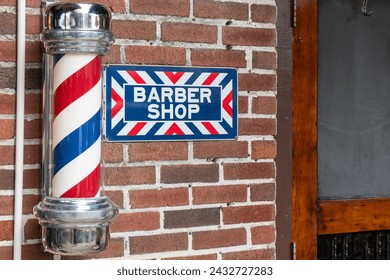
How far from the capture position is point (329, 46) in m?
2.82

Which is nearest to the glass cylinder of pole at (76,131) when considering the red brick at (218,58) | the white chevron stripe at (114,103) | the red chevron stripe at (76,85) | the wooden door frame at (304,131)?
the red chevron stripe at (76,85)

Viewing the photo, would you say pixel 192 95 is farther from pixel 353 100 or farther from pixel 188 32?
pixel 353 100

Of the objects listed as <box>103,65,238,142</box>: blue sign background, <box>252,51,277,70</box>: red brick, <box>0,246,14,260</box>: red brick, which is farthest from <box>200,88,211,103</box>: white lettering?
<box>0,246,14,260</box>: red brick

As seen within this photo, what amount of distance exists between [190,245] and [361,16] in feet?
3.96

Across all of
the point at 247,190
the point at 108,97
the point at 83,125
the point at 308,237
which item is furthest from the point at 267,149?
the point at 83,125

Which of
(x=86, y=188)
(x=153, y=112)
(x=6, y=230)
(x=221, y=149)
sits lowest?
(x=6, y=230)

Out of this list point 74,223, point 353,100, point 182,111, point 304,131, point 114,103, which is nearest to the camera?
point 74,223

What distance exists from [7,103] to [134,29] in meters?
0.47

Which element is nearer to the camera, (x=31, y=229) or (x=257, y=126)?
(x=31, y=229)

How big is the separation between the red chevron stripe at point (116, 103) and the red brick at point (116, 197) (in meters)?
0.25

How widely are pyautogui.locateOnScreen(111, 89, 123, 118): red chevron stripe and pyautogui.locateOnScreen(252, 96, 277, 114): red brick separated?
506 mm

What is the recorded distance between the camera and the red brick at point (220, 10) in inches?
95.0

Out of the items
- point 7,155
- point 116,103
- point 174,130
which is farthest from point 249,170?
point 7,155

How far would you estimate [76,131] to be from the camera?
1944mm
